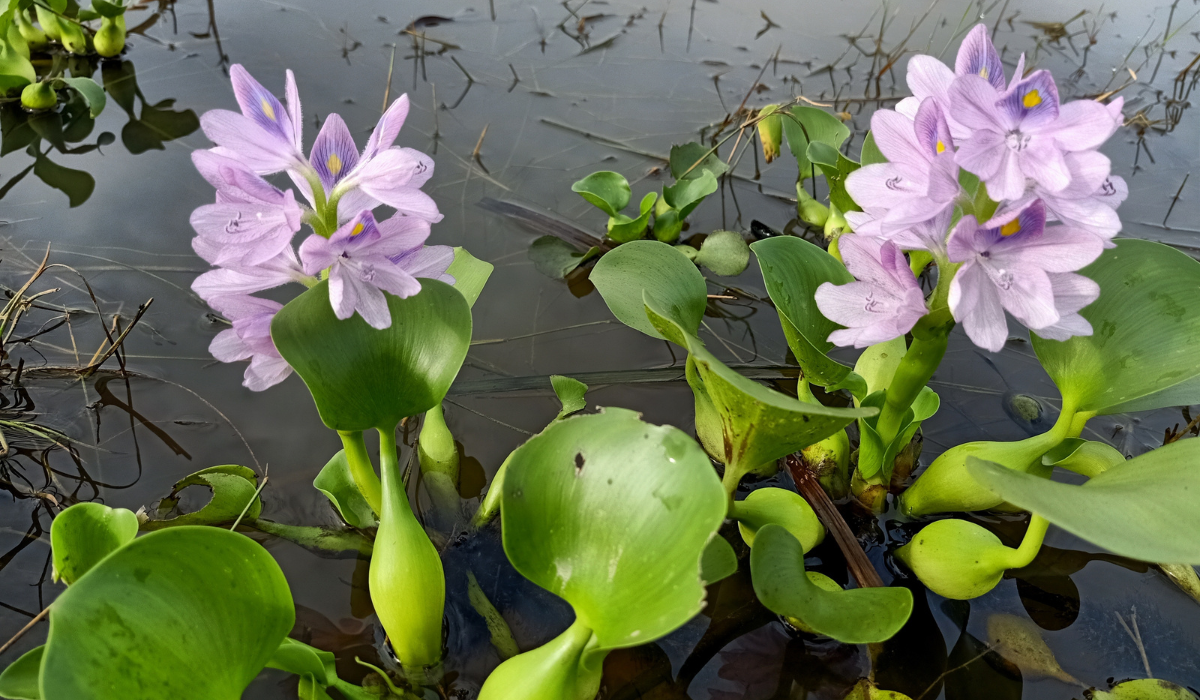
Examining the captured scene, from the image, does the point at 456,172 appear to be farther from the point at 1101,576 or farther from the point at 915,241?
the point at 1101,576

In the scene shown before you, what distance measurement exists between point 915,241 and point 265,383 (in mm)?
1037

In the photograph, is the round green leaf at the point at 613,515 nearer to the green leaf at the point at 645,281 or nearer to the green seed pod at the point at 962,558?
the green leaf at the point at 645,281

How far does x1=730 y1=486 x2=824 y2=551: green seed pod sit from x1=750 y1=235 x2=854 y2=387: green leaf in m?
0.23

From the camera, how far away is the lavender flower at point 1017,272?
3.23 ft

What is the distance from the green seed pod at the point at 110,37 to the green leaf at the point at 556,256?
6.90ft

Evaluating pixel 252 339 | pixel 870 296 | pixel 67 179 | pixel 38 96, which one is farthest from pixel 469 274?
pixel 38 96

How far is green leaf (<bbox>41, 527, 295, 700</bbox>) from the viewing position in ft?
2.60

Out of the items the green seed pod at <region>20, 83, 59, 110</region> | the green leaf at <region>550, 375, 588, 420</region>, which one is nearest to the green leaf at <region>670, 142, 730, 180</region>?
the green leaf at <region>550, 375, 588, 420</region>

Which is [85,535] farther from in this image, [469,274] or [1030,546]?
[1030,546]

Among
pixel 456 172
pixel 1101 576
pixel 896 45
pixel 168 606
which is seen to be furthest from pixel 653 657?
pixel 896 45

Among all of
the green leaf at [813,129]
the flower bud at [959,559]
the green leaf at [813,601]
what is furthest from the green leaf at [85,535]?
the green leaf at [813,129]

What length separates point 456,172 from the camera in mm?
2572

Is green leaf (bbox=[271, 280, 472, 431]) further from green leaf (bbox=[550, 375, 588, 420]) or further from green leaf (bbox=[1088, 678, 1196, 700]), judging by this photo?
green leaf (bbox=[1088, 678, 1196, 700])

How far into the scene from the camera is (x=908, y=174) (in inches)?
41.6
